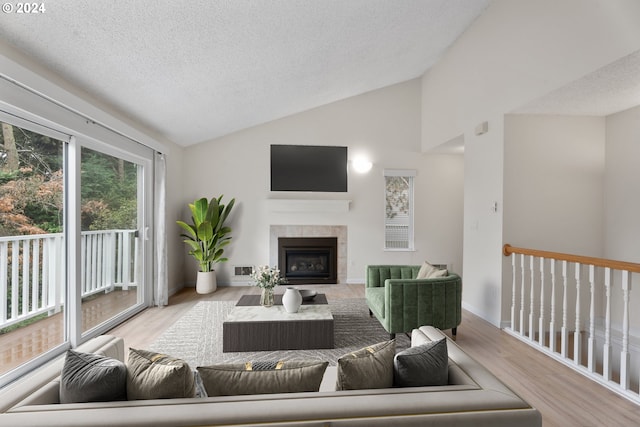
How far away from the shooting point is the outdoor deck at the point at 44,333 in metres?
2.60

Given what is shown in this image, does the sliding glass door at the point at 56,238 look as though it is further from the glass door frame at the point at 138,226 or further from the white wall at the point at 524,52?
the white wall at the point at 524,52

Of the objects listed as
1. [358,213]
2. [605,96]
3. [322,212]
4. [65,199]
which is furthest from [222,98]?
[605,96]

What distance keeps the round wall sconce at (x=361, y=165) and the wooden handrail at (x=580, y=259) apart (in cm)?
294

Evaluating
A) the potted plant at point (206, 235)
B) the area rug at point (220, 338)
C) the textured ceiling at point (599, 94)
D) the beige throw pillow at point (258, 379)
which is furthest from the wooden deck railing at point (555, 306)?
the potted plant at point (206, 235)

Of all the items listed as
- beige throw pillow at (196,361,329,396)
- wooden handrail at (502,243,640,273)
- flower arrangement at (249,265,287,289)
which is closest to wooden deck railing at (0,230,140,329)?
flower arrangement at (249,265,287,289)

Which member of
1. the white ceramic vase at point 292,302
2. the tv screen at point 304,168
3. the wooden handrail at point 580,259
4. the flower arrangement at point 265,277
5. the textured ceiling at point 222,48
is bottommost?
the white ceramic vase at point 292,302

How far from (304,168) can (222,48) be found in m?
3.05

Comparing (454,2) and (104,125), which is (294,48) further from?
(104,125)

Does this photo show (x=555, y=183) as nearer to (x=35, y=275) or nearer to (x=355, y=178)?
(x=355, y=178)

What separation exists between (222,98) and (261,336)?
2993 millimetres

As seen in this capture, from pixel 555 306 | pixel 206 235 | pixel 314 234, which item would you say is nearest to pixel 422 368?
pixel 555 306

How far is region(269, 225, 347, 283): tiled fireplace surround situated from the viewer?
586cm

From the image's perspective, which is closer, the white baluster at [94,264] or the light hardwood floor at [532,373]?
the light hardwood floor at [532,373]

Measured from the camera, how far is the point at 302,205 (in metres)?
5.81
